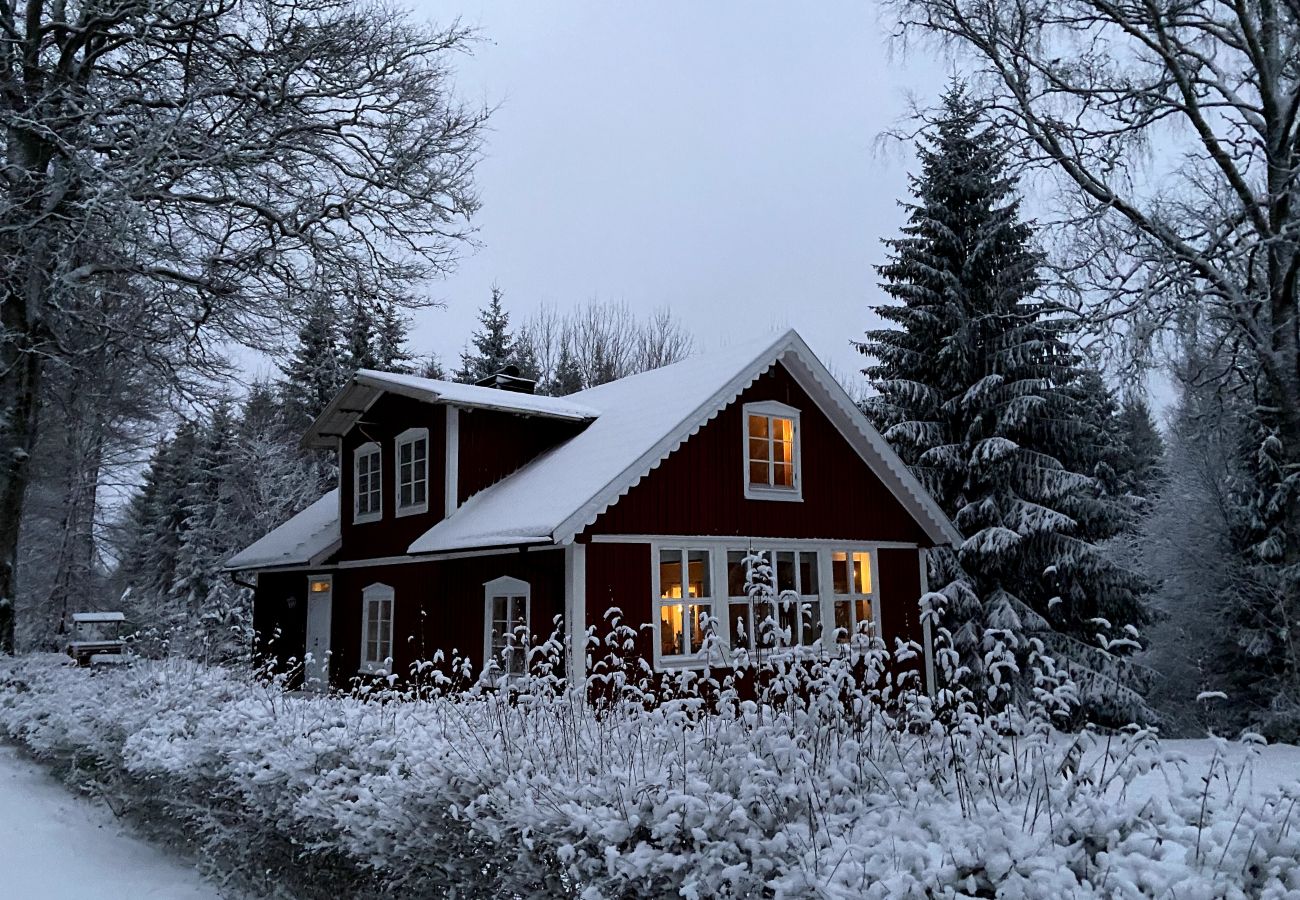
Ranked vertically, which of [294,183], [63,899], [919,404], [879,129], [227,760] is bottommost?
[63,899]

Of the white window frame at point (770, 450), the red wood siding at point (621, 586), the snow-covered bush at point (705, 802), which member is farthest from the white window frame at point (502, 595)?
the snow-covered bush at point (705, 802)

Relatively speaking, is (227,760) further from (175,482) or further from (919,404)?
(175,482)

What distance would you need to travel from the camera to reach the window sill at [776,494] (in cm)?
1544

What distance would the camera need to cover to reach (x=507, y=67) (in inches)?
595

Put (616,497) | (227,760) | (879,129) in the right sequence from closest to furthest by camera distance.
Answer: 1. (227,760)
2. (616,497)
3. (879,129)

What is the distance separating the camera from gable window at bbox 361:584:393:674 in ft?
58.0

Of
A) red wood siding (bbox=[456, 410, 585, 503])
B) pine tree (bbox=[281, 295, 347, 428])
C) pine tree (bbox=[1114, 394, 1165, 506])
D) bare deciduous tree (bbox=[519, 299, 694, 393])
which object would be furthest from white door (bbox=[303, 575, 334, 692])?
pine tree (bbox=[1114, 394, 1165, 506])

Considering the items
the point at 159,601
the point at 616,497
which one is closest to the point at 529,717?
the point at 616,497

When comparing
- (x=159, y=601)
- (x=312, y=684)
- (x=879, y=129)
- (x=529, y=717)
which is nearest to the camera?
(x=529, y=717)

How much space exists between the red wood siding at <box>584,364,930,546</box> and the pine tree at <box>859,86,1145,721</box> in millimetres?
2593

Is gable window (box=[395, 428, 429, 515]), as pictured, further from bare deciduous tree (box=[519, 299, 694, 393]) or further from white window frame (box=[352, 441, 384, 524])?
bare deciduous tree (box=[519, 299, 694, 393])

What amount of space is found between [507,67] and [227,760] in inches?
465

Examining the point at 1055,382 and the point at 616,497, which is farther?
the point at 1055,382

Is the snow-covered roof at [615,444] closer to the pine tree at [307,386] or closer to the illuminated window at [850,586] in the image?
the illuminated window at [850,586]
